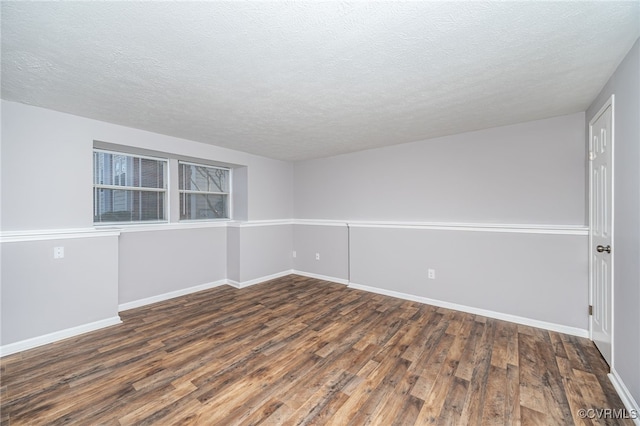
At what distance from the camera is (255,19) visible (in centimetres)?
138

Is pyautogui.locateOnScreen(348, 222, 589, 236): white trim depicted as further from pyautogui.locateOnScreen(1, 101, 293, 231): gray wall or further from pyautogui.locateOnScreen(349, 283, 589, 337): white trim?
pyautogui.locateOnScreen(1, 101, 293, 231): gray wall

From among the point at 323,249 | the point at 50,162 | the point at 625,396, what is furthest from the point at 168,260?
the point at 625,396

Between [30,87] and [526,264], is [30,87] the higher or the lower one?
the higher one

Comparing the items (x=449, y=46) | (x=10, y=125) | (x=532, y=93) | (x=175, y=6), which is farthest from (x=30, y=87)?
(x=532, y=93)

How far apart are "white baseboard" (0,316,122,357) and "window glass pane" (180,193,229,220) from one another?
1720 millimetres

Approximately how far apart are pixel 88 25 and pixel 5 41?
2.05 ft

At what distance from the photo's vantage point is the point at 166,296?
3842mm

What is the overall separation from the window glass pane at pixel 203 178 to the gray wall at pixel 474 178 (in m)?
1.99

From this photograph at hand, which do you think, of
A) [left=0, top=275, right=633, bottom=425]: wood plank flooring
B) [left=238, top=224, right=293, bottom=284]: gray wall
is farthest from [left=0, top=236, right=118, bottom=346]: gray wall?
[left=238, top=224, right=293, bottom=284]: gray wall

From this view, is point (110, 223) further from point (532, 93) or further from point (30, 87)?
point (532, 93)

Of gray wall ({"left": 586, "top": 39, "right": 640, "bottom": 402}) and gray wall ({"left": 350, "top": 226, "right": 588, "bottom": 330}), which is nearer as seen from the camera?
gray wall ({"left": 586, "top": 39, "right": 640, "bottom": 402})

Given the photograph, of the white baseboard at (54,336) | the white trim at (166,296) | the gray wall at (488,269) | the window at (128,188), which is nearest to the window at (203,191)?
the window at (128,188)

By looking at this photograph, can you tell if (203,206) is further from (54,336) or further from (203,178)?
(54,336)

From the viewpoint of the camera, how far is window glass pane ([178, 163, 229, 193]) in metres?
4.24
